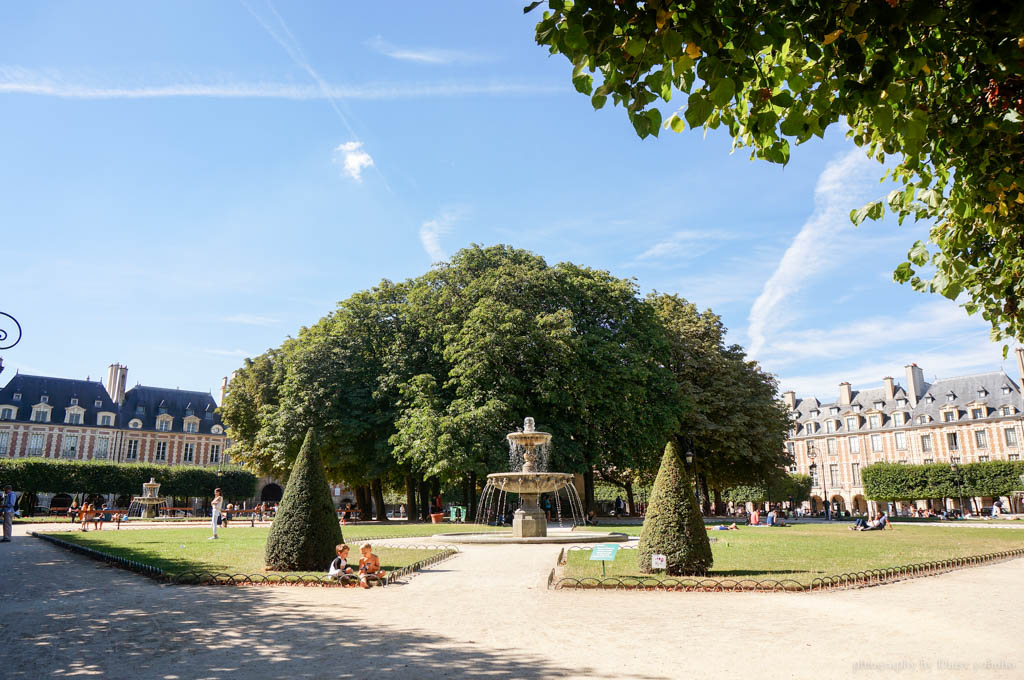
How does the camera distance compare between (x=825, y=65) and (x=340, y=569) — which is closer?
(x=825, y=65)

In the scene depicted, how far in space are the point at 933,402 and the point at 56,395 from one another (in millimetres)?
90240

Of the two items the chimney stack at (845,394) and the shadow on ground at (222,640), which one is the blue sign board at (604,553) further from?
the chimney stack at (845,394)

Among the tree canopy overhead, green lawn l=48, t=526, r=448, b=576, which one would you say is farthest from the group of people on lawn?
the tree canopy overhead

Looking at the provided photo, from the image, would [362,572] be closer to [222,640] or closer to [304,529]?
[304,529]

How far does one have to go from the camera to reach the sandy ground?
6.33 meters

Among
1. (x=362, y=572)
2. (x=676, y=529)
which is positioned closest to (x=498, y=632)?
(x=362, y=572)

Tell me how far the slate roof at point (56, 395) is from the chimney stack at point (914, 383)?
278 feet

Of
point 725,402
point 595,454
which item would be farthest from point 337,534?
point 725,402

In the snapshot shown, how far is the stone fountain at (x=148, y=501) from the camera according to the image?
40.5 meters

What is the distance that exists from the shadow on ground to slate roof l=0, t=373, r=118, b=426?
6900cm

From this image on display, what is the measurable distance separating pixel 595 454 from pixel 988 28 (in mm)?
29731

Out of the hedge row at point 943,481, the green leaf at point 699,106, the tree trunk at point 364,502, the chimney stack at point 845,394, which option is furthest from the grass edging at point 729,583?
the chimney stack at point 845,394

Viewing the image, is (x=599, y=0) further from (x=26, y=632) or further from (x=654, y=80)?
(x=26, y=632)

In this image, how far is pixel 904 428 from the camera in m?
70.7
